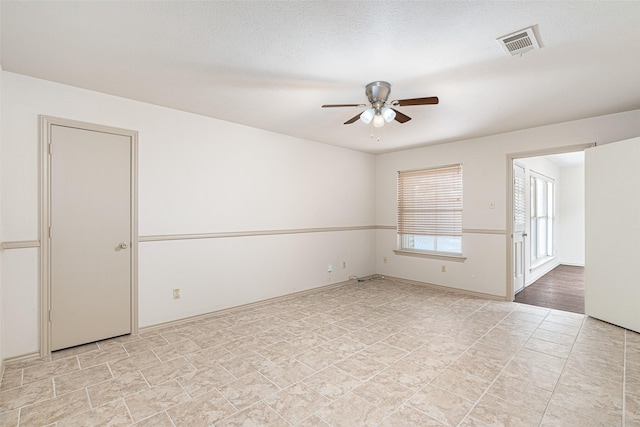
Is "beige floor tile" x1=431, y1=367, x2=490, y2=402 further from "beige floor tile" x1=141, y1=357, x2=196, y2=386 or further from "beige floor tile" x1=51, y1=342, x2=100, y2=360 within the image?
"beige floor tile" x1=51, y1=342, x2=100, y2=360

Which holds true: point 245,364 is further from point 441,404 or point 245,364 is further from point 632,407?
point 632,407

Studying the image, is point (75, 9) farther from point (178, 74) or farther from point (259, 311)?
point (259, 311)

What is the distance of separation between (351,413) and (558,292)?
Result: 4.84 meters

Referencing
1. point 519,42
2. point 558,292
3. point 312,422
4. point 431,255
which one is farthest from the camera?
point 431,255

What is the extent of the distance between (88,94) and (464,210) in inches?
206

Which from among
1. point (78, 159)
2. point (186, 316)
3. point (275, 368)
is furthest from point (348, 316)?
point (78, 159)

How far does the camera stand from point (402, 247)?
590 cm

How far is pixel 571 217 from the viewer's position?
746 cm

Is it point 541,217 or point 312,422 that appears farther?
point 541,217

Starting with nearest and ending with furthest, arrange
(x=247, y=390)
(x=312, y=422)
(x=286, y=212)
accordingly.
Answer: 1. (x=312, y=422)
2. (x=247, y=390)
3. (x=286, y=212)

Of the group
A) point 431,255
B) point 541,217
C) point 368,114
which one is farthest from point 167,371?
point 541,217

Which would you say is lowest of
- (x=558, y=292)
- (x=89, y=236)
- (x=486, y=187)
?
(x=558, y=292)

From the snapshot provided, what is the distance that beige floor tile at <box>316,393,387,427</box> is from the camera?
187cm

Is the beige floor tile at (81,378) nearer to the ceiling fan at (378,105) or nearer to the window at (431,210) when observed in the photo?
the ceiling fan at (378,105)
